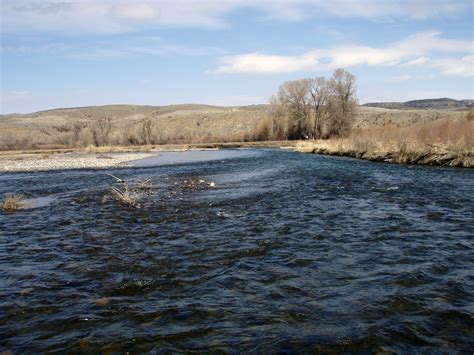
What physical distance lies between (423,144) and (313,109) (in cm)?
4997

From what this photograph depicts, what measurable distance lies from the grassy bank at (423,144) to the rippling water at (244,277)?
39.5ft

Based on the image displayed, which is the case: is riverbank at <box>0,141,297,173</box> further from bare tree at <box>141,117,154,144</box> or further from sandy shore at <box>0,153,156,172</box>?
bare tree at <box>141,117,154,144</box>

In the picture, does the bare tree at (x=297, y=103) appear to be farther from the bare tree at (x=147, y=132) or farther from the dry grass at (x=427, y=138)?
the dry grass at (x=427, y=138)

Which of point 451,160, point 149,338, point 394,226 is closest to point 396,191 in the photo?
point 394,226

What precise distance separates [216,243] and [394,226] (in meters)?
4.75

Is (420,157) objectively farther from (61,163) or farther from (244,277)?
(61,163)

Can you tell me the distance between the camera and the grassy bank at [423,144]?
24.7 m

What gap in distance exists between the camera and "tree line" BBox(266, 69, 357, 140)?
235ft

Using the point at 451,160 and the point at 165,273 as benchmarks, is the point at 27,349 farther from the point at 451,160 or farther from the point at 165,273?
the point at 451,160

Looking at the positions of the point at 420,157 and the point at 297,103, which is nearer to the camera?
the point at 420,157

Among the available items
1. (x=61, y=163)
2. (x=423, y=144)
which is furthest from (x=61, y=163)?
(x=423, y=144)

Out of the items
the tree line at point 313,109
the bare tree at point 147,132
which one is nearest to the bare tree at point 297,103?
the tree line at point 313,109

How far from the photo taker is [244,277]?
7.07 m

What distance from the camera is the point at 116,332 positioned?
17.0 ft
